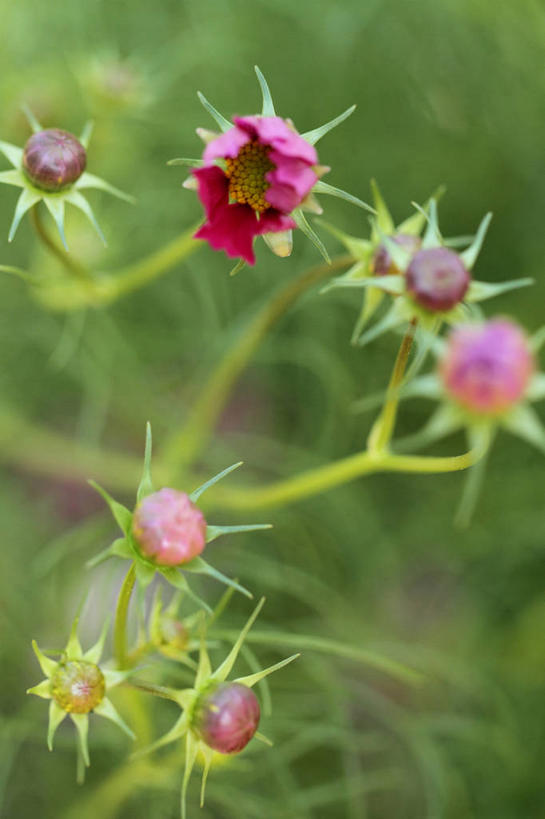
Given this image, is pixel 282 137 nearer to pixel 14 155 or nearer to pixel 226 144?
pixel 226 144

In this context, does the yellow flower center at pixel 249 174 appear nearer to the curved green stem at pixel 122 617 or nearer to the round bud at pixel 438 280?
the round bud at pixel 438 280

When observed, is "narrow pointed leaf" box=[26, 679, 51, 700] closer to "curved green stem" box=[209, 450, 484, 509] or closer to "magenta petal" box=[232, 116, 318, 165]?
"curved green stem" box=[209, 450, 484, 509]

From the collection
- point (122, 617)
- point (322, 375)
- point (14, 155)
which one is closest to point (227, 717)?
point (122, 617)

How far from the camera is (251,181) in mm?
727

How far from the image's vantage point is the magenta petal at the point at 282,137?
2.10 feet

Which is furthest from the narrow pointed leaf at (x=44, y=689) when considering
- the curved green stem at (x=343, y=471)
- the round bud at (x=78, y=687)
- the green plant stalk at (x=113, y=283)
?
the green plant stalk at (x=113, y=283)

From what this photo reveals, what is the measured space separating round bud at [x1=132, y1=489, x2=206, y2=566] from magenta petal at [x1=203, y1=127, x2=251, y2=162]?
240 millimetres

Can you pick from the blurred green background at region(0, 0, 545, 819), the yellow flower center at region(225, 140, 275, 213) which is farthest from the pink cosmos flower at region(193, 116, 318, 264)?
the blurred green background at region(0, 0, 545, 819)

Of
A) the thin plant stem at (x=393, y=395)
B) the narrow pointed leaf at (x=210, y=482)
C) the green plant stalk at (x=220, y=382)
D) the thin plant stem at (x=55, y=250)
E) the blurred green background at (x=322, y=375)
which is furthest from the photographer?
the blurred green background at (x=322, y=375)

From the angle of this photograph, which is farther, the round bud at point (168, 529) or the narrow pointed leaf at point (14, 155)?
the narrow pointed leaf at point (14, 155)

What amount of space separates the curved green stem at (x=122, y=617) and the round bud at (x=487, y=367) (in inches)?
10.5

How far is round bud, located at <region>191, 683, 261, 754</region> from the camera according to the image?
65cm

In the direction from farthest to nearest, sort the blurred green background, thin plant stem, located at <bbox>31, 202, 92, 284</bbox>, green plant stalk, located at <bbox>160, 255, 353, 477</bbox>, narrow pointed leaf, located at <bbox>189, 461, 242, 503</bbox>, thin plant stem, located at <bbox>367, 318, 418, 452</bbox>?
the blurred green background
green plant stalk, located at <bbox>160, 255, 353, 477</bbox>
thin plant stem, located at <bbox>31, 202, 92, 284</bbox>
thin plant stem, located at <bbox>367, 318, 418, 452</bbox>
narrow pointed leaf, located at <bbox>189, 461, 242, 503</bbox>

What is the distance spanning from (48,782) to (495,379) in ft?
3.13
